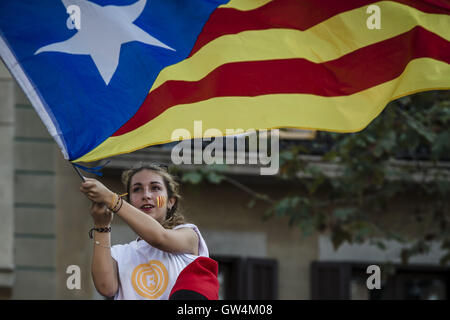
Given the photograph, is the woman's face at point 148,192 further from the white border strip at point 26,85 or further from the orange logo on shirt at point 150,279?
the white border strip at point 26,85

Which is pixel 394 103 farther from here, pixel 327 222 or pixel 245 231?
pixel 245 231

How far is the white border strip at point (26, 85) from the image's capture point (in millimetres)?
5094

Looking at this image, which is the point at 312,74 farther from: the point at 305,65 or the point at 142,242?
the point at 142,242

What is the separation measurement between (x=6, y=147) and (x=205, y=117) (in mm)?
7954

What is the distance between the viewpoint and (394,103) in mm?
11008

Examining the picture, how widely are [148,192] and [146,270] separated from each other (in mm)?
434

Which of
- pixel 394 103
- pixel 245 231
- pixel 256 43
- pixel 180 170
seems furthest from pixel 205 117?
pixel 245 231

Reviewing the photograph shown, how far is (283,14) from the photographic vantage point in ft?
19.0

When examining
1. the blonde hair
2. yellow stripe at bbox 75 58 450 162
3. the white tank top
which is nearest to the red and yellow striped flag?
yellow stripe at bbox 75 58 450 162

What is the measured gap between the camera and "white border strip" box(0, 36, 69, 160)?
5094mm

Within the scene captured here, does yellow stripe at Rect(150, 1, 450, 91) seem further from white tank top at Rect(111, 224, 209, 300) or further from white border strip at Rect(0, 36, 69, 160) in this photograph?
white tank top at Rect(111, 224, 209, 300)

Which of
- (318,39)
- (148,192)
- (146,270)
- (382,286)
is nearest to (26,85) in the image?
(148,192)

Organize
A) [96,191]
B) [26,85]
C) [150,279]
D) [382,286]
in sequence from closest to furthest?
[96,191] → [150,279] → [26,85] → [382,286]

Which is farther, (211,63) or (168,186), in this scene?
(211,63)
